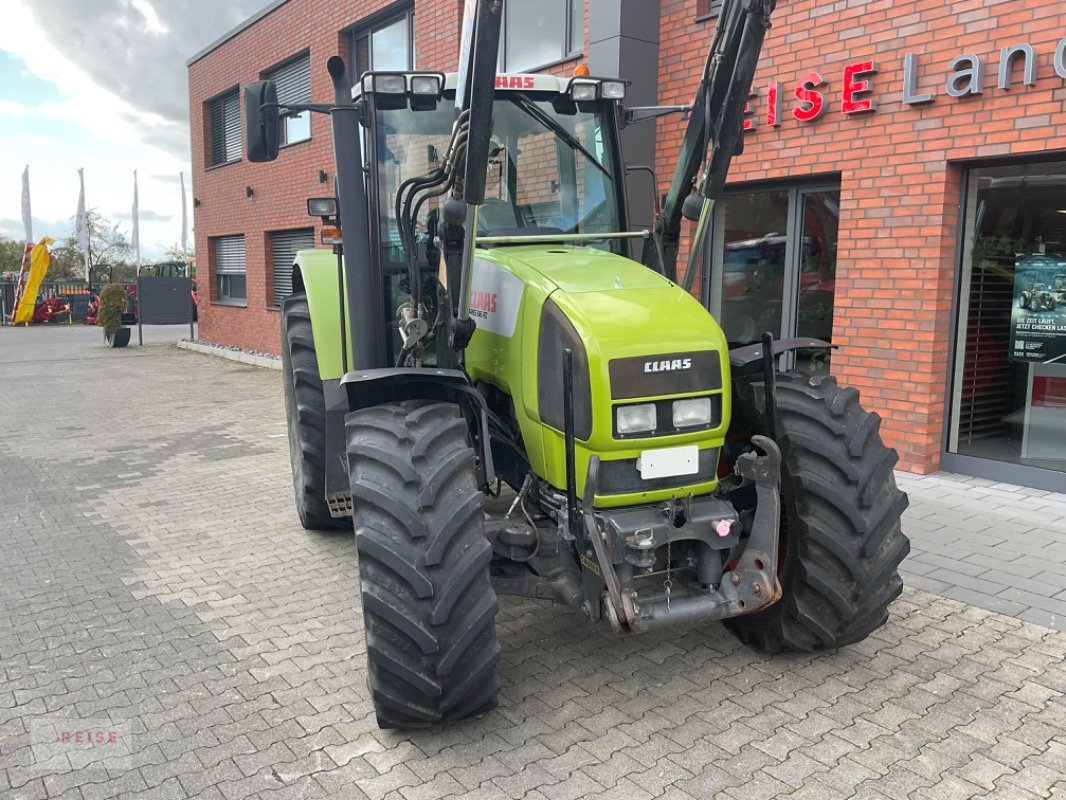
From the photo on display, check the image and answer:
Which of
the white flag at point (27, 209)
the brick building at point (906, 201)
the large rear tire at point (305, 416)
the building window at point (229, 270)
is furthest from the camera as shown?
the white flag at point (27, 209)

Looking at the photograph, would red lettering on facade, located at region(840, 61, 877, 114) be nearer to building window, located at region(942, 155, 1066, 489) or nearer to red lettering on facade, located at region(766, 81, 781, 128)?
red lettering on facade, located at region(766, 81, 781, 128)

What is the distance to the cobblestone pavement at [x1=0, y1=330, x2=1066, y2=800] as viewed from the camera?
295 centimetres

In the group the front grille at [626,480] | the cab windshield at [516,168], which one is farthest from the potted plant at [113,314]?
the front grille at [626,480]

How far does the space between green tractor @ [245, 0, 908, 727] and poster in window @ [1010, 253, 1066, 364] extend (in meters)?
3.75

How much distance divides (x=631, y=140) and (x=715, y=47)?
4597mm

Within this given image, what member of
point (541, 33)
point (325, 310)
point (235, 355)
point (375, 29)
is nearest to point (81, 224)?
point (235, 355)

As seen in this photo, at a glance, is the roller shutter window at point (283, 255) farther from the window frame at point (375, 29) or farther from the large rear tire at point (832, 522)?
the large rear tire at point (832, 522)

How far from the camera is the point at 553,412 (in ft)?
11.1

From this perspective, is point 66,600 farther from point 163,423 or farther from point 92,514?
point 163,423

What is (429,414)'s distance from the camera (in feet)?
11.1

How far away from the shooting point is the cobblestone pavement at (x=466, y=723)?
2949 mm

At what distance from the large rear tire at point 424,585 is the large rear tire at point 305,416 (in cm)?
201

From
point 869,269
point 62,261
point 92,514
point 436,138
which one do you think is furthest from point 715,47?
point 62,261

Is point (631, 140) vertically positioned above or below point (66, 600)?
above
